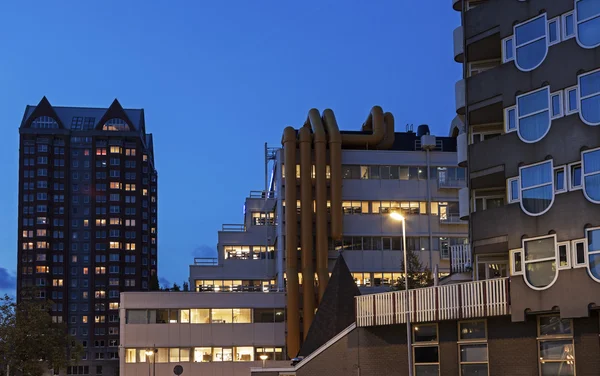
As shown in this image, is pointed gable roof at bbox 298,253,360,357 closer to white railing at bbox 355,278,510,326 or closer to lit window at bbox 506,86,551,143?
white railing at bbox 355,278,510,326

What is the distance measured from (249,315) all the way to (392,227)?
17677 millimetres

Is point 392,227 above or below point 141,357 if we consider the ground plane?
above

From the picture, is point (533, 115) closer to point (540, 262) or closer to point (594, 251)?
point (540, 262)

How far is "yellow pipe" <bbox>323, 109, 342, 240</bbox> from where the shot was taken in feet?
302

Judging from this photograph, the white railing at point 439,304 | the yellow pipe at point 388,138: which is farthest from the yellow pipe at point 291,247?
the white railing at point 439,304

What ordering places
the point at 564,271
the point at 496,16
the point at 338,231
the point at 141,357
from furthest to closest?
the point at 338,231 < the point at 141,357 < the point at 496,16 < the point at 564,271

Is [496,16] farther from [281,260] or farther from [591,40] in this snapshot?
[281,260]

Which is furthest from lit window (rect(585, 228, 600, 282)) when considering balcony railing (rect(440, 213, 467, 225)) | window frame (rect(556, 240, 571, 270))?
balcony railing (rect(440, 213, 467, 225))

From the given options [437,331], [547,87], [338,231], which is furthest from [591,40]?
[338,231]

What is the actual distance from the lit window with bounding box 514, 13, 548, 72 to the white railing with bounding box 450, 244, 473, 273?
16.8 meters

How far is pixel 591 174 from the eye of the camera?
1267 inches

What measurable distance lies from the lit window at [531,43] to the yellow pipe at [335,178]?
185ft

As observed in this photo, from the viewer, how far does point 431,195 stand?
9575cm

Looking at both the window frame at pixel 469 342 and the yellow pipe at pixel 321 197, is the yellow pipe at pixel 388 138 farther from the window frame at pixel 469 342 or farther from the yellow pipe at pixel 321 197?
the window frame at pixel 469 342
